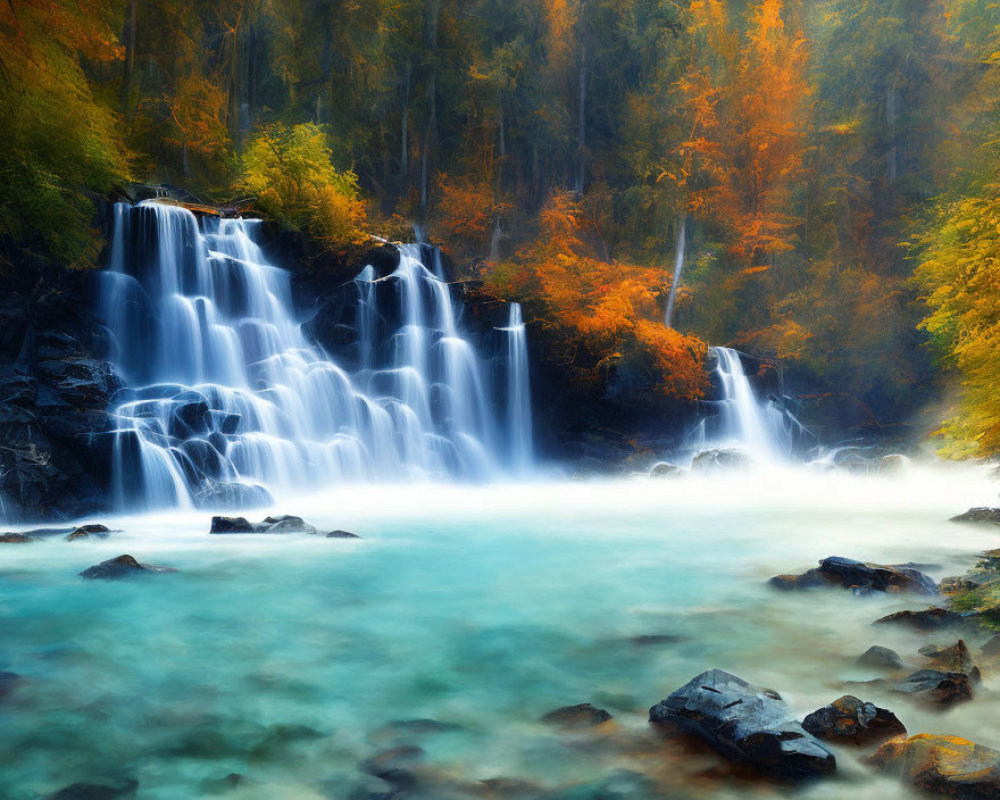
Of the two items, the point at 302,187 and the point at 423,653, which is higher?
the point at 302,187

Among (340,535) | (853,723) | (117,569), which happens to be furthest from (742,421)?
(853,723)

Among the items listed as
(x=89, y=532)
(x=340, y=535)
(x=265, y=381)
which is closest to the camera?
(x=89, y=532)

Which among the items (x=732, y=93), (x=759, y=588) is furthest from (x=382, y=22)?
(x=759, y=588)

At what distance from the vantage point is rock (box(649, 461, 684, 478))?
21.1 metres

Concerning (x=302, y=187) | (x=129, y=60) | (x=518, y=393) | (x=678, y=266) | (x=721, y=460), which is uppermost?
(x=129, y=60)

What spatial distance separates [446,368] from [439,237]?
13.2 meters

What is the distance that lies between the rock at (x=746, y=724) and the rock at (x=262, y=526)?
314 inches

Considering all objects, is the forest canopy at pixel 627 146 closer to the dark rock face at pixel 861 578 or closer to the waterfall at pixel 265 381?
the waterfall at pixel 265 381

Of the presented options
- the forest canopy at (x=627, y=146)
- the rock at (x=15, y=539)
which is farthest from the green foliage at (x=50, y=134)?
the rock at (x=15, y=539)

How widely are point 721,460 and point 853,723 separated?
1775cm

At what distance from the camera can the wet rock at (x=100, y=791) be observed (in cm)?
385

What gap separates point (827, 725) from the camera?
432cm

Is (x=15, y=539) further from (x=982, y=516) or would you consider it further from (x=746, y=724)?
(x=982, y=516)

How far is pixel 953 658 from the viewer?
5.40 metres
